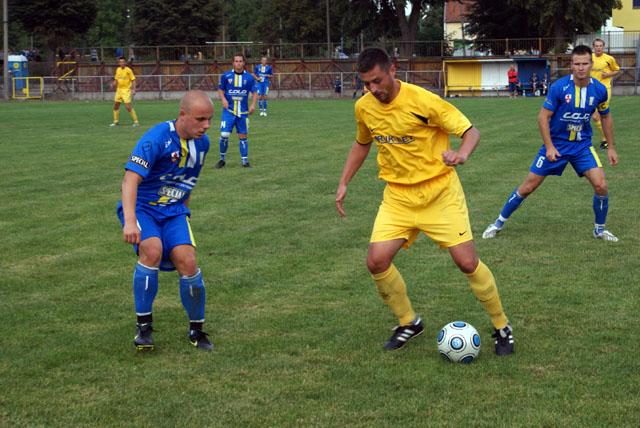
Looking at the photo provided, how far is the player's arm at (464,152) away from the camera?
5.48m

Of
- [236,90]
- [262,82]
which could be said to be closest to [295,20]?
[262,82]

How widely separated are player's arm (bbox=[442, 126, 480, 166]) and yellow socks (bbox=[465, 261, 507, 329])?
789 millimetres

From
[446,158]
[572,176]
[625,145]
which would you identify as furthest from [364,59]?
[625,145]

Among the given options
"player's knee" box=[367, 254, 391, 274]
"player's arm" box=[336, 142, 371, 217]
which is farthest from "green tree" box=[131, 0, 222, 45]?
"player's knee" box=[367, 254, 391, 274]

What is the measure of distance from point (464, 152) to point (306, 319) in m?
2.08

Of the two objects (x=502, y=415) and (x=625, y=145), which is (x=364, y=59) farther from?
(x=625, y=145)

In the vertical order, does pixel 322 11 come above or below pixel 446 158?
above

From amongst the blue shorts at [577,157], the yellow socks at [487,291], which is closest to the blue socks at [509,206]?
the blue shorts at [577,157]

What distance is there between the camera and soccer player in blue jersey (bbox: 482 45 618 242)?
957 centimetres

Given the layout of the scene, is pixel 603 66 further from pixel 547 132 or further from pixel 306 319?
pixel 306 319

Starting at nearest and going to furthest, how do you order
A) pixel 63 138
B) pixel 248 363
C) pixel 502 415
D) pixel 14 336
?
pixel 502 415, pixel 248 363, pixel 14 336, pixel 63 138

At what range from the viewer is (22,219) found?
1140 cm

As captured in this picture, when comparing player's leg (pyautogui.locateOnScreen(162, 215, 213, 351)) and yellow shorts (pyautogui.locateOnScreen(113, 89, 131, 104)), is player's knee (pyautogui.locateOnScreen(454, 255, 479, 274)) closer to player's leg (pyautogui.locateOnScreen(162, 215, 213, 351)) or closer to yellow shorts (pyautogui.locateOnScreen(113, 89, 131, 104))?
player's leg (pyautogui.locateOnScreen(162, 215, 213, 351))

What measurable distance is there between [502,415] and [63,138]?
19.7m
